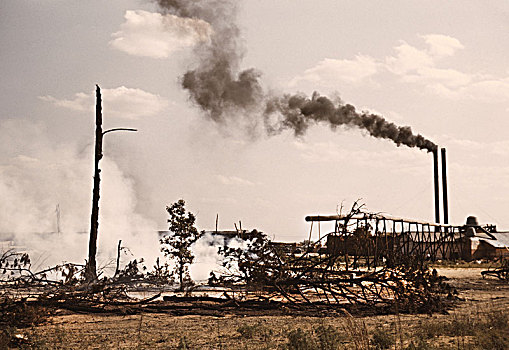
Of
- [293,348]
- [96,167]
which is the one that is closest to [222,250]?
[293,348]

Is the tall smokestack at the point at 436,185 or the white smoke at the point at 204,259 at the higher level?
the tall smokestack at the point at 436,185

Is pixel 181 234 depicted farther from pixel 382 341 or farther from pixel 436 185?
pixel 436 185

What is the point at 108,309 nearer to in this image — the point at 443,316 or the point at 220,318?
the point at 220,318

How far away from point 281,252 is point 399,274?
2919mm

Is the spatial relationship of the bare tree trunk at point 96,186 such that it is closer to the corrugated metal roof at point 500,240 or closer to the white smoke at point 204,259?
the white smoke at point 204,259

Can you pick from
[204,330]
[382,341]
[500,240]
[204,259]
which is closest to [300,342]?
[382,341]

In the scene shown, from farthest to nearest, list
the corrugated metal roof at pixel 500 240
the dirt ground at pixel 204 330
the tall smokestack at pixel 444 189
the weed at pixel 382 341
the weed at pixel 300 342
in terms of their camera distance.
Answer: the tall smokestack at pixel 444 189 < the corrugated metal roof at pixel 500 240 < the dirt ground at pixel 204 330 < the weed at pixel 382 341 < the weed at pixel 300 342

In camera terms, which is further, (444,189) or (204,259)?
(444,189)

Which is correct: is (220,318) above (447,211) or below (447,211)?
below

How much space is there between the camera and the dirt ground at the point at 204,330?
10984 mm

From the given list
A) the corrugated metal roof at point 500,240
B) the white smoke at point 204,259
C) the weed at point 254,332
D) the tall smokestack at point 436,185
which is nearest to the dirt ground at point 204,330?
the weed at point 254,332

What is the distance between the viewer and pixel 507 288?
22.4 m

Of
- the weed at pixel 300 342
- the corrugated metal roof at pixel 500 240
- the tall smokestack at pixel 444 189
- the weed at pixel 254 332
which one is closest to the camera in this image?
the weed at pixel 300 342

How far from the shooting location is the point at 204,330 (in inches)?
504
